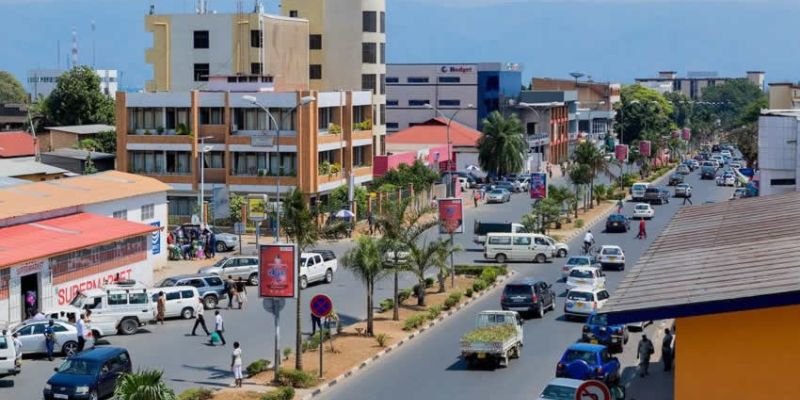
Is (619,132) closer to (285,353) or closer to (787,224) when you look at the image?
(285,353)

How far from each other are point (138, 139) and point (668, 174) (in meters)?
68.2

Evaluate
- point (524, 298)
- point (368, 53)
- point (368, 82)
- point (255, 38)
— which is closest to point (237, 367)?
point (524, 298)

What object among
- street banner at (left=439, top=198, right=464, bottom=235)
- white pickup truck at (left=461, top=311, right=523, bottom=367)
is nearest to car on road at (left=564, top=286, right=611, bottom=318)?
white pickup truck at (left=461, top=311, right=523, bottom=367)

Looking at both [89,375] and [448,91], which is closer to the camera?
[89,375]

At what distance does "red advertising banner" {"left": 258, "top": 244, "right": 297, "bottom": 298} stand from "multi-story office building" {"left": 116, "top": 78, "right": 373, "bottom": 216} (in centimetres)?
3917

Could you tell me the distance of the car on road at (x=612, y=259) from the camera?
56375mm

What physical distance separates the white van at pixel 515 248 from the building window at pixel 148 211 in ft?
49.8

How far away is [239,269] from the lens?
5147 centimetres

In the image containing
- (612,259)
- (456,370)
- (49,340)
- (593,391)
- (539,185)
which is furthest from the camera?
(539,185)

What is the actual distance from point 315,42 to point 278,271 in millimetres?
67065

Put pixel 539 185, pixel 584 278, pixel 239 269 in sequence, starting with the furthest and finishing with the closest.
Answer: pixel 539 185, pixel 239 269, pixel 584 278

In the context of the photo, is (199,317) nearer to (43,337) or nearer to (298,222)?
(43,337)

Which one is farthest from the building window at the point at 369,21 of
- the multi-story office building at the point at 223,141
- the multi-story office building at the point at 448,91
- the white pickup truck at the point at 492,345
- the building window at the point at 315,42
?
the white pickup truck at the point at 492,345

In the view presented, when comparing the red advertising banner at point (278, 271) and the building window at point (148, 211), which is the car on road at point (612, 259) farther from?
the red advertising banner at point (278, 271)
